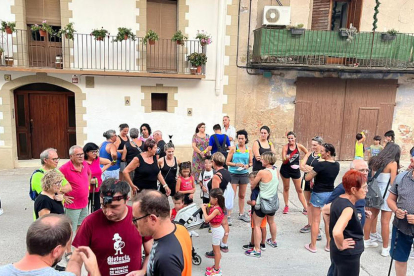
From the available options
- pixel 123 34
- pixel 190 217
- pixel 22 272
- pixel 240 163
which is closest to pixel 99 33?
pixel 123 34

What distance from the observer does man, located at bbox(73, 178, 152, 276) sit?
7.57ft

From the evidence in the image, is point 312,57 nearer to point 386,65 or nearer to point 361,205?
point 386,65

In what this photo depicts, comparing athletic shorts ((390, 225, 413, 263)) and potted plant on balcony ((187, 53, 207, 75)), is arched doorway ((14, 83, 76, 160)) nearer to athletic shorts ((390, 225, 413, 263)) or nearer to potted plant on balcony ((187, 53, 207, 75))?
potted plant on balcony ((187, 53, 207, 75))

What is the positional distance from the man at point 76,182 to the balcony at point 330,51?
6839 mm

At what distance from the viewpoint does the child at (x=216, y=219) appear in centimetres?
384

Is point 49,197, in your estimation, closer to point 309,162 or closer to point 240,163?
point 240,163

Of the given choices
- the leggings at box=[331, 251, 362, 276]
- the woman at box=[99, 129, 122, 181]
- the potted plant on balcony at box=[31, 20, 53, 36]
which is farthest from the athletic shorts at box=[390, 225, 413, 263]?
the potted plant on balcony at box=[31, 20, 53, 36]

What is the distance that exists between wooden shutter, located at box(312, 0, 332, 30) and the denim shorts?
7632mm

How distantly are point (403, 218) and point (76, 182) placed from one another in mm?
3972

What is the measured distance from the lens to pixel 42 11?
8805 mm

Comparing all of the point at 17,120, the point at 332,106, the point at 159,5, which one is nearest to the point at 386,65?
the point at 332,106

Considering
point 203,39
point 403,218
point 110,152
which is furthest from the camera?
point 203,39

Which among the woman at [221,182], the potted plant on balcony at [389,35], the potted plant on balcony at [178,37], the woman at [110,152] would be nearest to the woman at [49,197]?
the woman at [221,182]

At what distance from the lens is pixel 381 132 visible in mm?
10680
